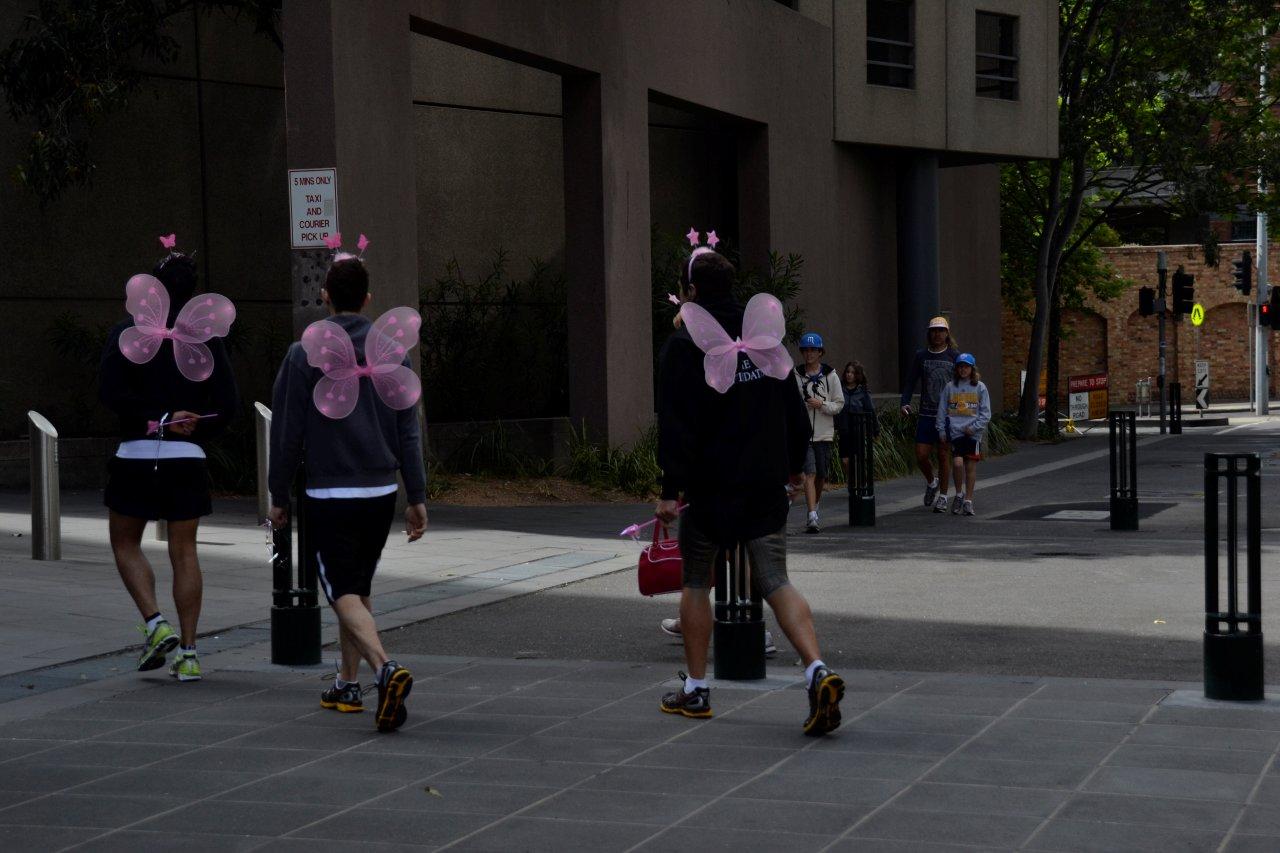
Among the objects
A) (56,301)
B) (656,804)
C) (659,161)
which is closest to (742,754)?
(656,804)

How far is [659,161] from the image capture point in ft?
81.1

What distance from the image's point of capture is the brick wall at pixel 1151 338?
2089 inches

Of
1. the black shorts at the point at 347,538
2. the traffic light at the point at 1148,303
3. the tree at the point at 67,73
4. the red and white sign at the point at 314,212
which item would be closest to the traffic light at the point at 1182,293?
the traffic light at the point at 1148,303

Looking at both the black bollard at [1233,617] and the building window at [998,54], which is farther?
the building window at [998,54]

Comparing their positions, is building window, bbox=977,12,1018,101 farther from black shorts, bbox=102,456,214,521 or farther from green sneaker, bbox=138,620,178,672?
green sneaker, bbox=138,620,178,672

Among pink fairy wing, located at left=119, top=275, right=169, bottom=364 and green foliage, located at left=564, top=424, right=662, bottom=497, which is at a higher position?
pink fairy wing, located at left=119, top=275, right=169, bottom=364

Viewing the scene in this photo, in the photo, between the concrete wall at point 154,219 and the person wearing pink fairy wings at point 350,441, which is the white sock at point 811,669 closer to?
the person wearing pink fairy wings at point 350,441

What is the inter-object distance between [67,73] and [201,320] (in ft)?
33.0

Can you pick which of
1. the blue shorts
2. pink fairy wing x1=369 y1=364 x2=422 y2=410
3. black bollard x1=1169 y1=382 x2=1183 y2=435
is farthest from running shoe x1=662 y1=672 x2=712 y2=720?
black bollard x1=1169 y1=382 x2=1183 y2=435

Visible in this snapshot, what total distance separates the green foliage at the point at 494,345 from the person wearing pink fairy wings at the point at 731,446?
1336 centimetres

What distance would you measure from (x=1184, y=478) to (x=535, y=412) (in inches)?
322

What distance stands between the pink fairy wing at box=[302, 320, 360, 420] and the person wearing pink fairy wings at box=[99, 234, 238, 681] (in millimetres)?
1037

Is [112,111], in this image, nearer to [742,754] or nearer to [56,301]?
[56,301]

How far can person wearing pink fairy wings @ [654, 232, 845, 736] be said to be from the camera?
6.23 m
